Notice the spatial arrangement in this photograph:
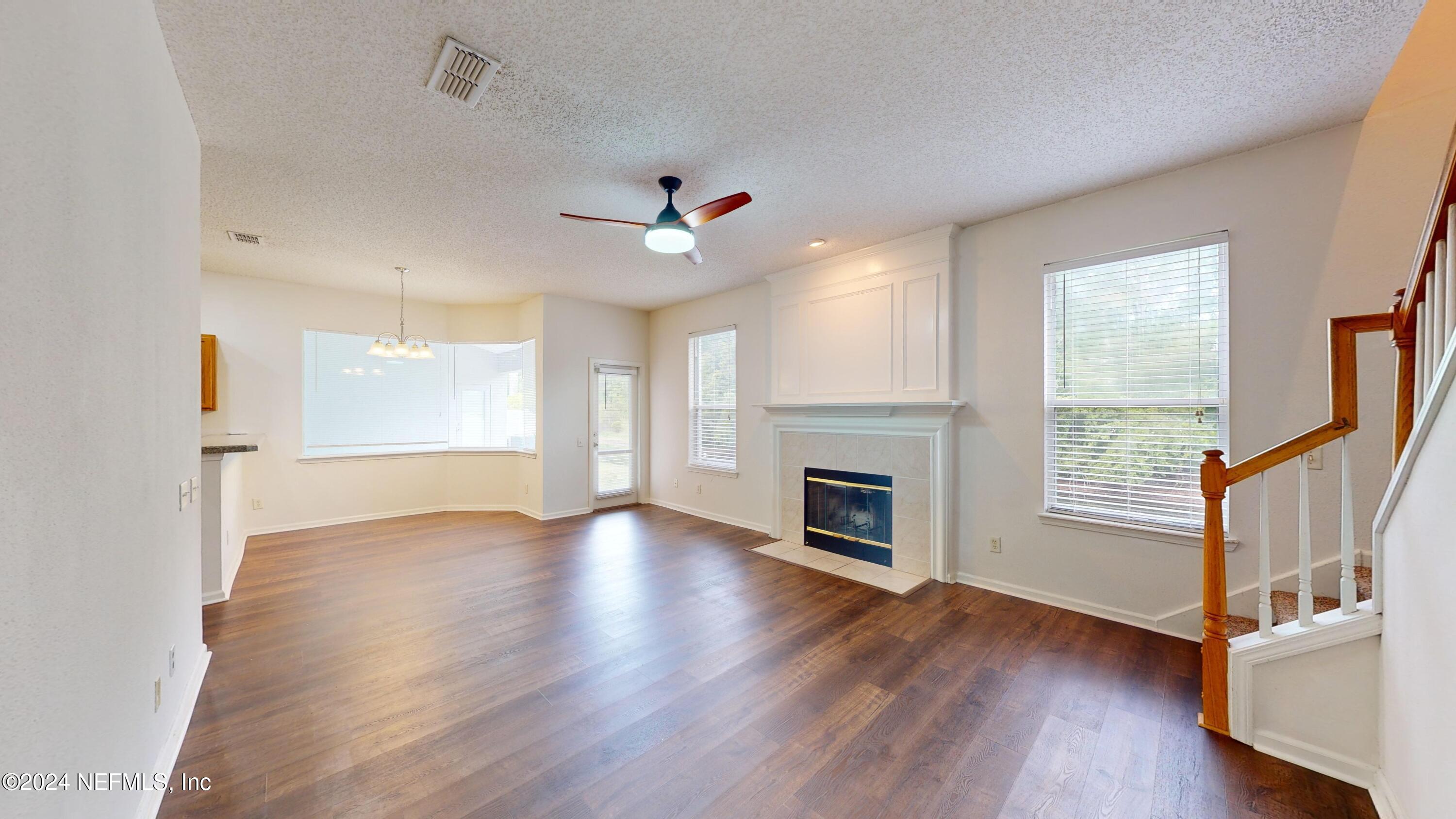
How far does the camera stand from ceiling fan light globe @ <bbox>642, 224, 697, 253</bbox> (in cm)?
289

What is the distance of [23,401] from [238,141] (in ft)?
8.30

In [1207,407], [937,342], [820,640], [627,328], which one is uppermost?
[627,328]

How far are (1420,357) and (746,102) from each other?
2.66m

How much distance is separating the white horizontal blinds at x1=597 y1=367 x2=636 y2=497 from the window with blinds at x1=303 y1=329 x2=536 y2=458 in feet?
2.77

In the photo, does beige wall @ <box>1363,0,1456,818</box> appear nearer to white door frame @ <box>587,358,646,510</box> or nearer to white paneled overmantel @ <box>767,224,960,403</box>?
white paneled overmantel @ <box>767,224,960,403</box>

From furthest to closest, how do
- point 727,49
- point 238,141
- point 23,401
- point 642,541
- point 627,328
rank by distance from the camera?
point 627,328 → point 642,541 → point 238,141 → point 727,49 → point 23,401

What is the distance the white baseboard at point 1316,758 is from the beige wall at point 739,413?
3.83m

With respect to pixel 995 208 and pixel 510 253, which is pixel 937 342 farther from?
pixel 510 253

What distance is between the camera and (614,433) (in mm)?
6902

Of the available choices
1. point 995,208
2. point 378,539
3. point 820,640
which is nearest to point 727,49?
point 995,208

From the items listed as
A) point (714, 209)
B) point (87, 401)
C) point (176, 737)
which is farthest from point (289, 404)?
point (714, 209)

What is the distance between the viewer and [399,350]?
17.6 feet

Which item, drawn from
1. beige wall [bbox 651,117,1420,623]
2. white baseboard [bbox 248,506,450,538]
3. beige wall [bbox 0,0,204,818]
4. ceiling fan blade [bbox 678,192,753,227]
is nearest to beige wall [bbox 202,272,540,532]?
white baseboard [bbox 248,506,450,538]

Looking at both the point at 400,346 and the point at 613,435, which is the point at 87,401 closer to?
the point at 400,346
